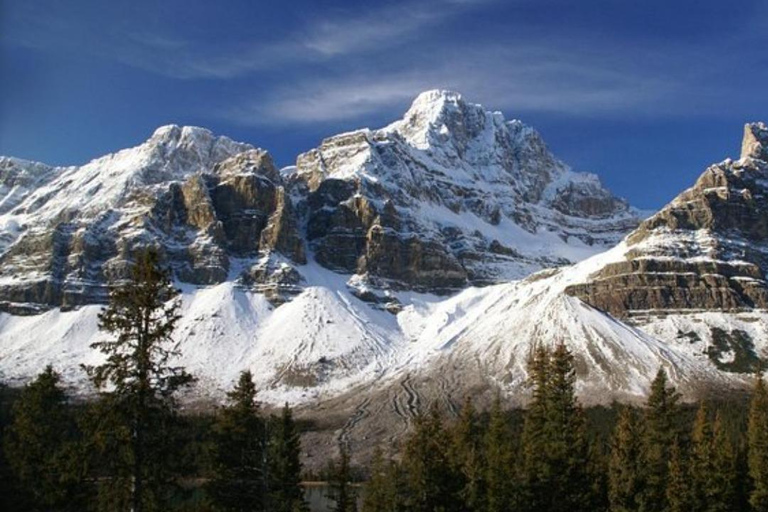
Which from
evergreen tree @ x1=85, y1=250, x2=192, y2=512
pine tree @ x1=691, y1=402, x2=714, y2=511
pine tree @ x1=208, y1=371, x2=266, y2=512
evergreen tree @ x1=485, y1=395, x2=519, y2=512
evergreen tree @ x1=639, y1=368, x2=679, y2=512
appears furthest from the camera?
evergreen tree @ x1=639, y1=368, x2=679, y2=512

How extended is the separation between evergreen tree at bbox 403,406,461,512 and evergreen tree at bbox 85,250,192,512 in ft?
78.2

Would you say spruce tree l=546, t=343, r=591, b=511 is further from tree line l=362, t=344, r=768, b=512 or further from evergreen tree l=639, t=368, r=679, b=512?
evergreen tree l=639, t=368, r=679, b=512

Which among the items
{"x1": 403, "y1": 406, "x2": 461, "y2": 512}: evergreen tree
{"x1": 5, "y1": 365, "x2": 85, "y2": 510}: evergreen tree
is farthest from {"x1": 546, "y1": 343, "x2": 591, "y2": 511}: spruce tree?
{"x1": 5, "y1": 365, "x2": 85, "y2": 510}: evergreen tree

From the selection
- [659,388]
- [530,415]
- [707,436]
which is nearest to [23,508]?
[530,415]

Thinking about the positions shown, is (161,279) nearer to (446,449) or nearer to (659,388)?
(446,449)

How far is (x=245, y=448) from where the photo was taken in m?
50.2

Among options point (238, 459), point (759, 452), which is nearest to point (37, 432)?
point (238, 459)

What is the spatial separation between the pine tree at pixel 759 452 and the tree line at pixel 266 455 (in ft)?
0.51

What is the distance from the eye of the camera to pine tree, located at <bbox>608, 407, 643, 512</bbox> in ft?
206

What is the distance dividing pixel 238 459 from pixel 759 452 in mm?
44240

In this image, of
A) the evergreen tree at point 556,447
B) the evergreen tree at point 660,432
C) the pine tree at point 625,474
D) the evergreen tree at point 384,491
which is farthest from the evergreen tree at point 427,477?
the evergreen tree at point 660,432

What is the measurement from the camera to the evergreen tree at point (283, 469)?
52719mm

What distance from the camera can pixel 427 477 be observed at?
174ft

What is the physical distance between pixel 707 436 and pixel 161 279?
5751cm
